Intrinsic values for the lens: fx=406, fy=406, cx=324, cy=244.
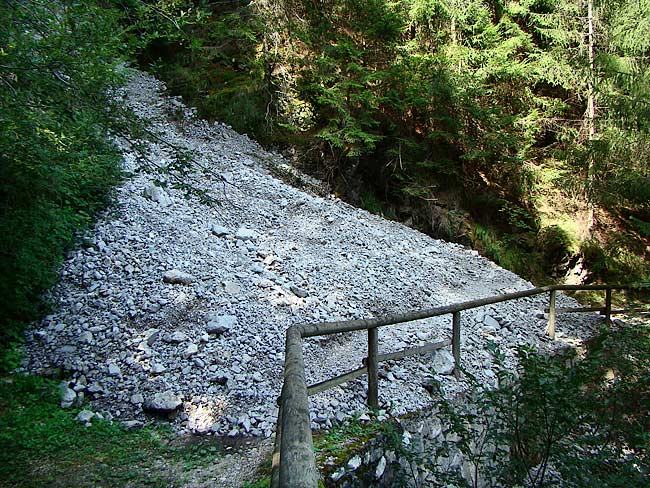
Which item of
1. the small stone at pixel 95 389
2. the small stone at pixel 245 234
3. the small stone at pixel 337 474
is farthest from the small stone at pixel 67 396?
the small stone at pixel 245 234

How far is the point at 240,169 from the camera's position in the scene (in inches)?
388

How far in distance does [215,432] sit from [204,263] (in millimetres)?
3210

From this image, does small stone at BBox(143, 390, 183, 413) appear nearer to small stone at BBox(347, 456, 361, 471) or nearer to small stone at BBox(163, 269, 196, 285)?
small stone at BBox(347, 456, 361, 471)

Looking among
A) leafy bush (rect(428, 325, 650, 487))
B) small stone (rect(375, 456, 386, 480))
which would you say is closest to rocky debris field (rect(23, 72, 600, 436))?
small stone (rect(375, 456, 386, 480))

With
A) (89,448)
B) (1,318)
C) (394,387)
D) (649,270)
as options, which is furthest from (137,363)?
(649,270)

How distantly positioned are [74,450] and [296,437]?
3.01 m

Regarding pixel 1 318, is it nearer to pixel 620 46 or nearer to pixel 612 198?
pixel 612 198

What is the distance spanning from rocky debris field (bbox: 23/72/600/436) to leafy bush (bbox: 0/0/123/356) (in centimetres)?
40

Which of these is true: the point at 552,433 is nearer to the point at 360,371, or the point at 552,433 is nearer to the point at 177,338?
the point at 360,371

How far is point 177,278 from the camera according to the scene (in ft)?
19.3

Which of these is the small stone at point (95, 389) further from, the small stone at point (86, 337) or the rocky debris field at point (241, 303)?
the small stone at point (86, 337)

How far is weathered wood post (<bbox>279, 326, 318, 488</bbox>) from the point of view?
1111mm

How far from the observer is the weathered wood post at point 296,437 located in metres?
1.11

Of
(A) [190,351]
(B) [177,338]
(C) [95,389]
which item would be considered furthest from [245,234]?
(C) [95,389]
